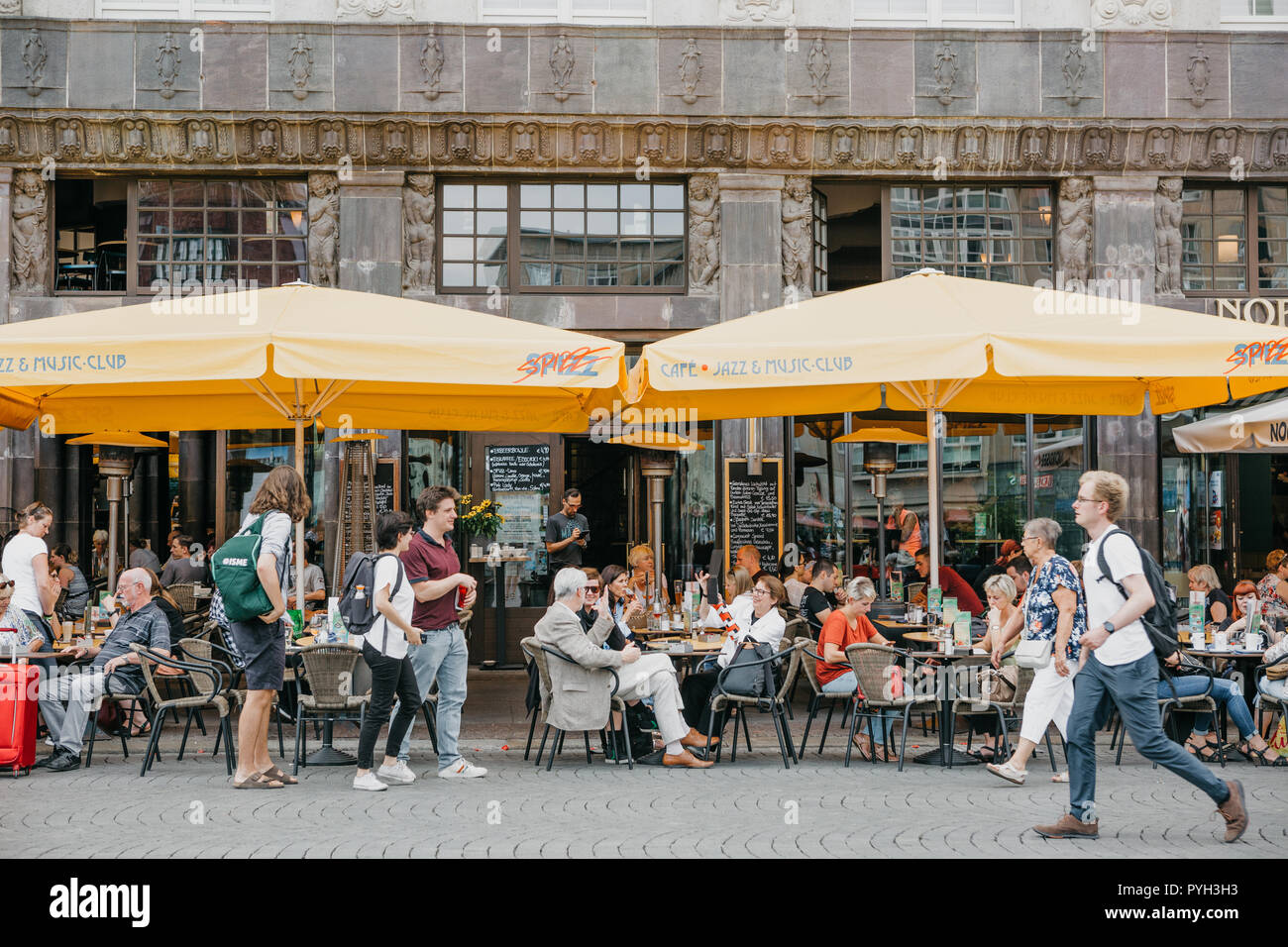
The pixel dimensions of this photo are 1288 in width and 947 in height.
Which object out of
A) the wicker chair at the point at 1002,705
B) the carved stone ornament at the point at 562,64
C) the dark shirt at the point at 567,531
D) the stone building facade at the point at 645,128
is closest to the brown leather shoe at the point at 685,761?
the wicker chair at the point at 1002,705

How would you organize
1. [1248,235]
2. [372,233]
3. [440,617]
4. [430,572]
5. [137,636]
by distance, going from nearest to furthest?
[430,572] < [440,617] < [137,636] < [372,233] < [1248,235]

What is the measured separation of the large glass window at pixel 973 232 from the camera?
49.4 feet

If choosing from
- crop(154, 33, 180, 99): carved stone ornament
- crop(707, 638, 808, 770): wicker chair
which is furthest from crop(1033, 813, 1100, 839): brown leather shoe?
crop(154, 33, 180, 99): carved stone ornament

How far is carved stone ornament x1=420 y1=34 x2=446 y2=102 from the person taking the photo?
47.9 feet

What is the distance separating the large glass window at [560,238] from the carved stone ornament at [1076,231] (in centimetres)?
435

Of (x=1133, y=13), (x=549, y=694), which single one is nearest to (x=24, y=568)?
(x=549, y=694)

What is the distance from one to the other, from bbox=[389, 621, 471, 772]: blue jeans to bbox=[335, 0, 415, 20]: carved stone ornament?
853cm

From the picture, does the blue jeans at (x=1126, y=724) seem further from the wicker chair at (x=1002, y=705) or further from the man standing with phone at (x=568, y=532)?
the man standing with phone at (x=568, y=532)

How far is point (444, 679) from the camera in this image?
901 cm

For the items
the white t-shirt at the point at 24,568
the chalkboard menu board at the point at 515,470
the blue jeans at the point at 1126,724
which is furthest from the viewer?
the chalkboard menu board at the point at 515,470

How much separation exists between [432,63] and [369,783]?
9157 mm

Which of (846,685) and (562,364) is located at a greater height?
(562,364)

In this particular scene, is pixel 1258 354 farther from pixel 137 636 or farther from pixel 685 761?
pixel 137 636
